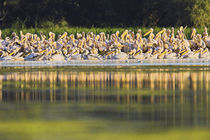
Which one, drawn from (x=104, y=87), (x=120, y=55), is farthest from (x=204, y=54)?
(x=104, y=87)

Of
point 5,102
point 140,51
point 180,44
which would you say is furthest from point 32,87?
point 180,44

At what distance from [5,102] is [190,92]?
3359 mm

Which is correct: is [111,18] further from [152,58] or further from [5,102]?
[5,102]

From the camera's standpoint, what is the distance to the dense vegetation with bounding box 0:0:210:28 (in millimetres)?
54000

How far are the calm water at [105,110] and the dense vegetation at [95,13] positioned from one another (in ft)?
122

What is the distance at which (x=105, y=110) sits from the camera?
10.9 metres

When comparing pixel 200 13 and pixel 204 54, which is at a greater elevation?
pixel 200 13

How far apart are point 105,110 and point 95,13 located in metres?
46.5

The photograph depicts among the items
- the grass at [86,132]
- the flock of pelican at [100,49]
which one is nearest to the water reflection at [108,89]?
the grass at [86,132]

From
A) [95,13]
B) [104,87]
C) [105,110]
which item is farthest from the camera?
[95,13]

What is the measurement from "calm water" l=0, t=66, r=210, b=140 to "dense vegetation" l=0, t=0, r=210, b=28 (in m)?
37.1

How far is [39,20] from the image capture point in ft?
180

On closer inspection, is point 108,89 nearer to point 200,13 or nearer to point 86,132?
point 86,132

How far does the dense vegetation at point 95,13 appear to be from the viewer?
5400 cm
